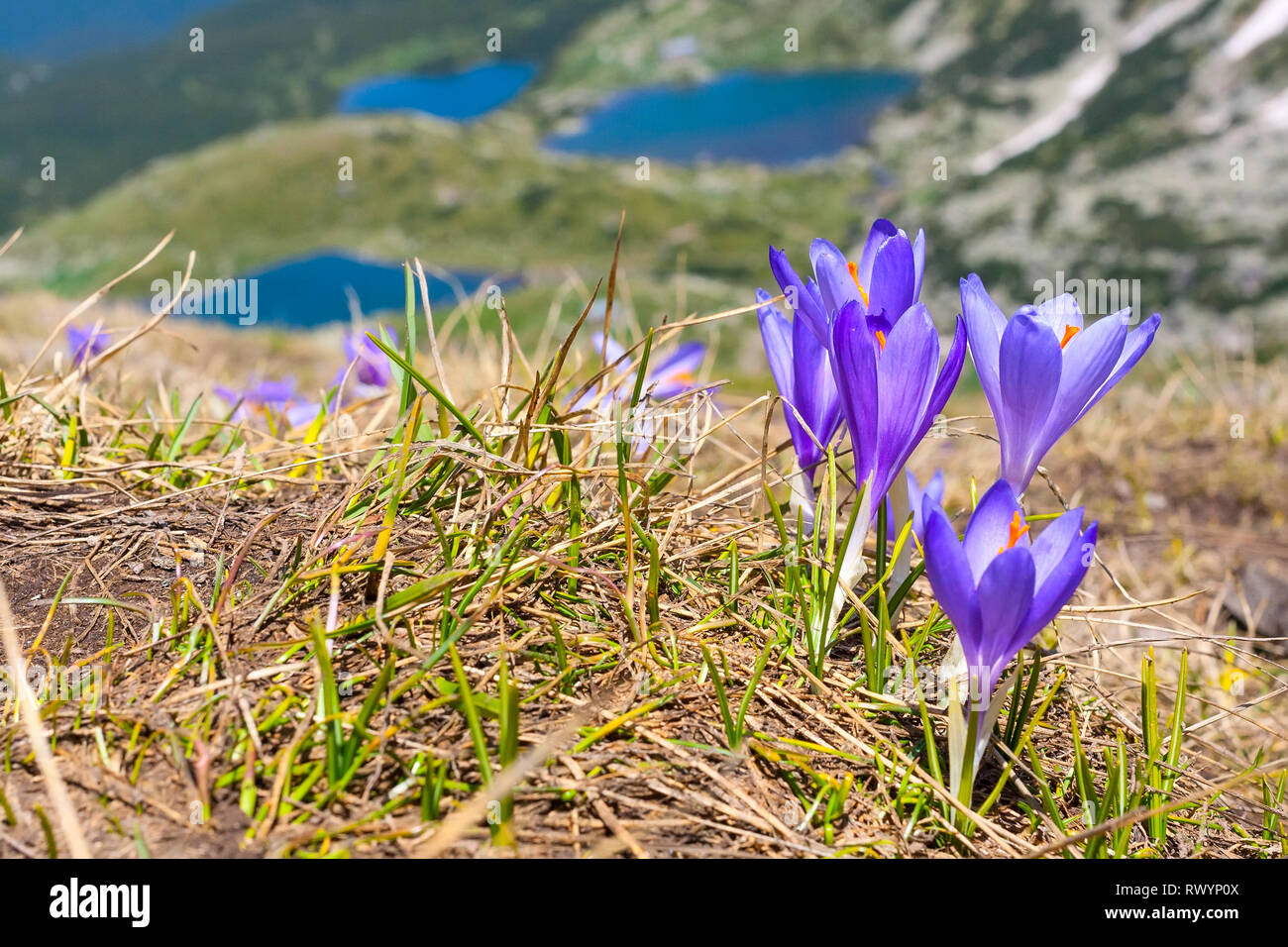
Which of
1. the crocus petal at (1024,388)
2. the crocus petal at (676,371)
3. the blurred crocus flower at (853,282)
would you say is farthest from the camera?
the crocus petal at (676,371)

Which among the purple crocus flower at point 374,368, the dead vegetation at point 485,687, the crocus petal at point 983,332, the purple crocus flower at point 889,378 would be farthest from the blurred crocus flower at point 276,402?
the crocus petal at point 983,332

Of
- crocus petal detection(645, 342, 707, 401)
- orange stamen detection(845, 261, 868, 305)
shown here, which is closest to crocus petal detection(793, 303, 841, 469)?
orange stamen detection(845, 261, 868, 305)

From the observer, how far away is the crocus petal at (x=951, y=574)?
1196 mm

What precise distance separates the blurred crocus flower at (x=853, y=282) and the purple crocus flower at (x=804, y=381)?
3.5 inches

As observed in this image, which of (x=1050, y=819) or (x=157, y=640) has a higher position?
(x=157, y=640)

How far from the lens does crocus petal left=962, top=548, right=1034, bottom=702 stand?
1164 millimetres

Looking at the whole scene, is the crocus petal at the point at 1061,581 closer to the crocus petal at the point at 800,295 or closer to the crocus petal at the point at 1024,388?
the crocus petal at the point at 1024,388

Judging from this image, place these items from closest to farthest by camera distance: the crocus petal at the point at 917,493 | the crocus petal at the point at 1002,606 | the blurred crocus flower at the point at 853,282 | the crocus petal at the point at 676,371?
the crocus petal at the point at 1002,606 → the blurred crocus flower at the point at 853,282 → the crocus petal at the point at 917,493 → the crocus petal at the point at 676,371

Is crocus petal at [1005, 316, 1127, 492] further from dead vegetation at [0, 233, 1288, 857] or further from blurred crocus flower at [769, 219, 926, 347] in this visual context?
dead vegetation at [0, 233, 1288, 857]
